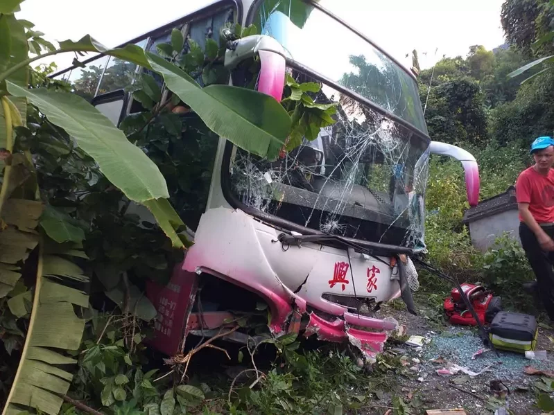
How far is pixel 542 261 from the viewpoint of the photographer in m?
4.28

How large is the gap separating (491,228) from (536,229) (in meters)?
3.37

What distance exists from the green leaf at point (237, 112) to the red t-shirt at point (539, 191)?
3.06m

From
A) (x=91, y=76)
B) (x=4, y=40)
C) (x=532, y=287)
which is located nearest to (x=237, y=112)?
(x=4, y=40)

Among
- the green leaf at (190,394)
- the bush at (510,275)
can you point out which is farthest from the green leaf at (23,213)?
the bush at (510,275)

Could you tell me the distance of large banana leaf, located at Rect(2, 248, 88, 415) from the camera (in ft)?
7.00

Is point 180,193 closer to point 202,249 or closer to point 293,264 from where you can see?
point 202,249

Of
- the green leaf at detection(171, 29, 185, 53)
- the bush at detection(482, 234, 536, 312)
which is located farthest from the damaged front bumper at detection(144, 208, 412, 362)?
the bush at detection(482, 234, 536, 312)

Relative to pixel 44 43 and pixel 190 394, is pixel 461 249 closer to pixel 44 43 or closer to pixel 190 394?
pixel 190 394

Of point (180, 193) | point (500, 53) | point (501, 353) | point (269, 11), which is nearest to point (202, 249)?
point (180, 193)

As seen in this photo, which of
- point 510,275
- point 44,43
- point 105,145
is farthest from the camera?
point 510,275

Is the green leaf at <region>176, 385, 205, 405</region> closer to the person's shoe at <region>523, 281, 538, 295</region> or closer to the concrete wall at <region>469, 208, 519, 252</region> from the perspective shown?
the person's shoe at <region>523, 281, 538, 295</region>

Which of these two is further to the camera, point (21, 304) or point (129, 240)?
point (129, 240)

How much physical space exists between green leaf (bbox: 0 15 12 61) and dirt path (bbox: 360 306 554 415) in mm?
2747

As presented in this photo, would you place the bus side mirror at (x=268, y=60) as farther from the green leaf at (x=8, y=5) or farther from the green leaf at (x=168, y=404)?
the green leaf at (x=168, y=404)
